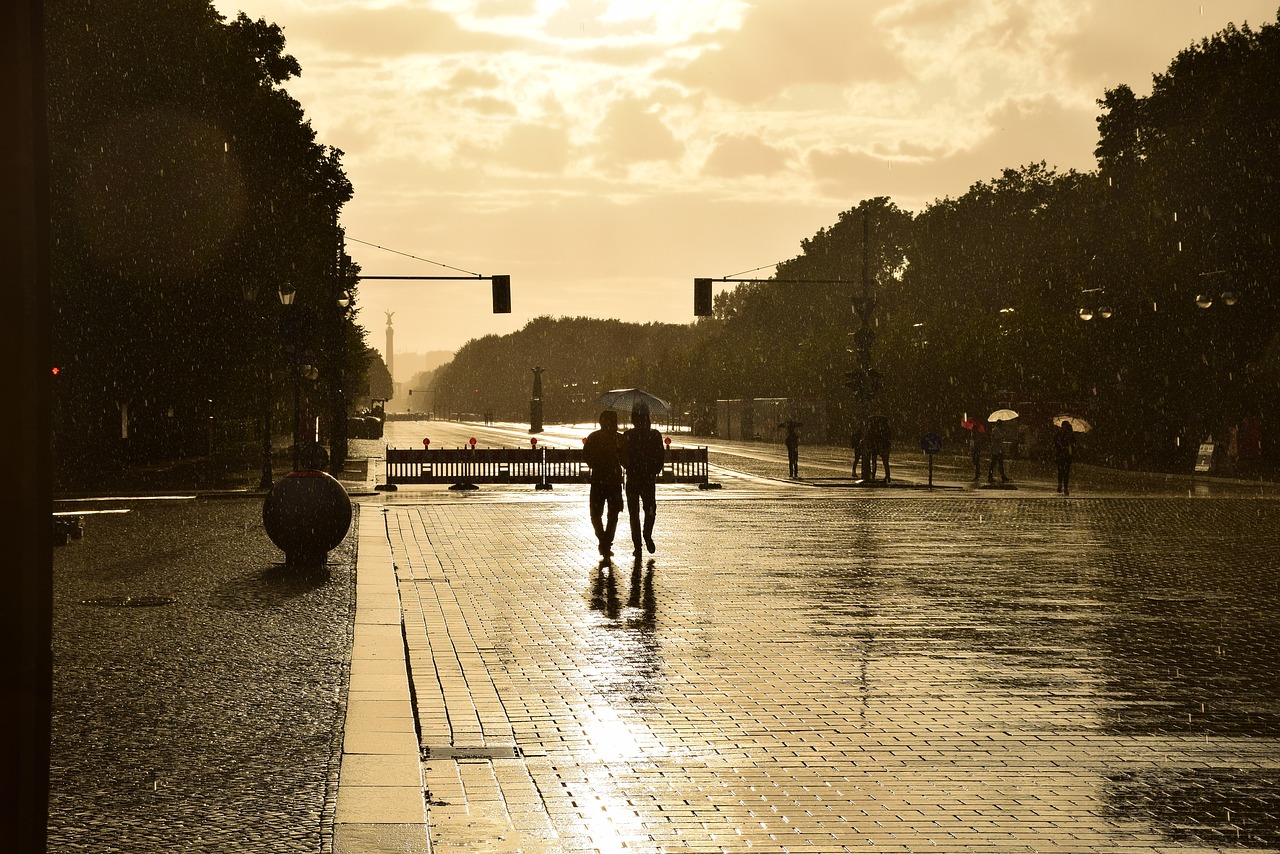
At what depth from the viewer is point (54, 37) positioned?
34500 millimetres

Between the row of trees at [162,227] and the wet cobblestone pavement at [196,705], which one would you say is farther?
the row of trees at [162,227]

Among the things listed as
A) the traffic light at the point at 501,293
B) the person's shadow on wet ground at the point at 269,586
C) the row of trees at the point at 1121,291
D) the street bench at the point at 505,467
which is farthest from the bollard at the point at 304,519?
the traffic light at the point at 501,293

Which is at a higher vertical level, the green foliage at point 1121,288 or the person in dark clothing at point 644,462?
the green foliage at point 1121,288

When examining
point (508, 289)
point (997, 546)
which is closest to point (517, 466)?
point (508, 289)

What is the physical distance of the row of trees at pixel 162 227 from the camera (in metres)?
34.9

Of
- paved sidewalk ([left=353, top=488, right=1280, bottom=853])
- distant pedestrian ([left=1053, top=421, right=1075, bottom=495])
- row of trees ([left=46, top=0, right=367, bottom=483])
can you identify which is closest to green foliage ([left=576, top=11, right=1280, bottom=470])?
distant pedestrian ([left=1053, top=421, right=1075, bottom=495])

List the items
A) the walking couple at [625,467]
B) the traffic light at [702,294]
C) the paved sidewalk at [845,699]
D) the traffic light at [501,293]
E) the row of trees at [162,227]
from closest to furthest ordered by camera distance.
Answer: the paved sidewalk at [845,699], the walking couple at [625,467], the row of trees at [162,227], the traffic light at [501,293], the traffic light at [702,294]

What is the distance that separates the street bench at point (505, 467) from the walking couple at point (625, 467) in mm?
17659

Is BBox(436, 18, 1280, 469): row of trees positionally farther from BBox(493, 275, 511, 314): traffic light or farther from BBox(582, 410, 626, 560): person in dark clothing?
BBox(582, 410, 626, 560): person in dark clothing

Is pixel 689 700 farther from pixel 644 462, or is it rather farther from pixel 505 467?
pixel 505 467

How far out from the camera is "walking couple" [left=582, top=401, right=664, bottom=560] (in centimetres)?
1702

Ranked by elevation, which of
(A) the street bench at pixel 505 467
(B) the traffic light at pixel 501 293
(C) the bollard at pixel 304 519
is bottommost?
(A) the street bench at pixel 505 467

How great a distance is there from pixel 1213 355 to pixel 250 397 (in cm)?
2929

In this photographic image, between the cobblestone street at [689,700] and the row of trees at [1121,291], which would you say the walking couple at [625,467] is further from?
the row of trees at [1121,291]
